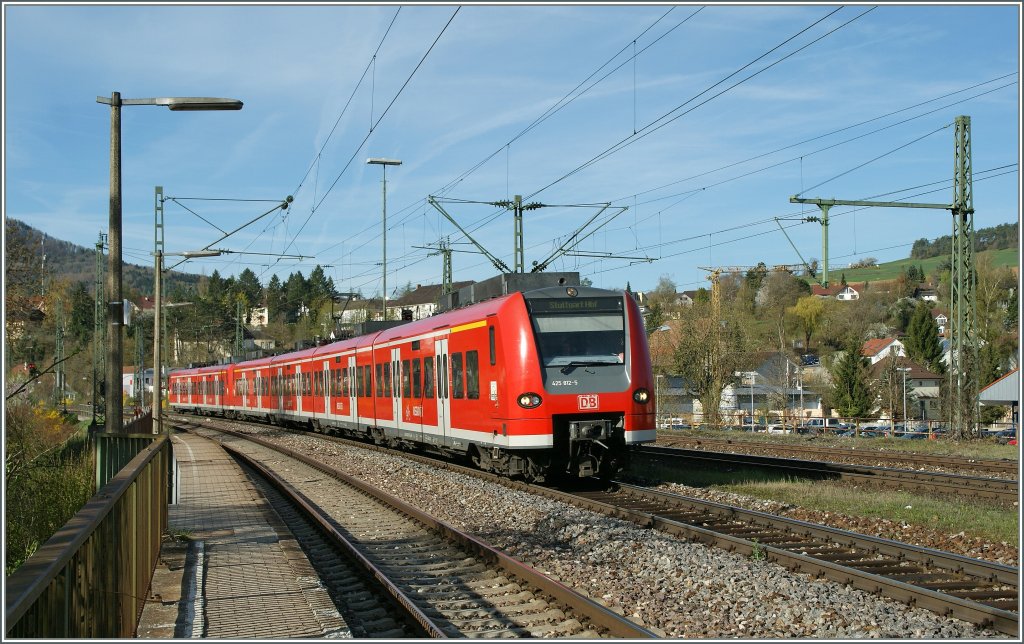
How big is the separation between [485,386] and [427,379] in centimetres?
411

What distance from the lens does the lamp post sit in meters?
12.9

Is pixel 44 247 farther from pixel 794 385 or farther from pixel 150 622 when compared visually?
pixel 794 385

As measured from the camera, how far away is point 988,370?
167 ft

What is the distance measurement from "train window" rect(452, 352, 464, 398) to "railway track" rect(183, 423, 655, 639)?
10.8 feet

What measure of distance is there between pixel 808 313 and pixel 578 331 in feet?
324

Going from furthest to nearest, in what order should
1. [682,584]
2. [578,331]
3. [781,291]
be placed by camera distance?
[781,291] → [578,331] → [682,584]

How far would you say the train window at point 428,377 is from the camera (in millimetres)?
19188

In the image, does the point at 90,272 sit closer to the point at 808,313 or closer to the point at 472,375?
the point at 808,313

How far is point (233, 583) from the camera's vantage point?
8.93 m

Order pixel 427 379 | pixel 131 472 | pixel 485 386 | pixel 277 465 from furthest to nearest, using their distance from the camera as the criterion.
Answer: pixel 277 465, pixel 427 379, pixel 485 386, pixel 131 472

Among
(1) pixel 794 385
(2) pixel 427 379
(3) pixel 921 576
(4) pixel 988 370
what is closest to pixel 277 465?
(2) pixel 427 379

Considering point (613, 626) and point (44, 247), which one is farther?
point (44, 247)

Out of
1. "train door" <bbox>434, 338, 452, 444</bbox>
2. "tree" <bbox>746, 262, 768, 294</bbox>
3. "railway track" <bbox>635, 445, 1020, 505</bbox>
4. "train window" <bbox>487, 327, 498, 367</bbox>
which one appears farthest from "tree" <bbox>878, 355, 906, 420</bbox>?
"train window" <bbox>487, 327, 498, 367</bbox>

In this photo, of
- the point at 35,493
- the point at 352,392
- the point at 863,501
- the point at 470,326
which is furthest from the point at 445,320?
the point at 352,392
